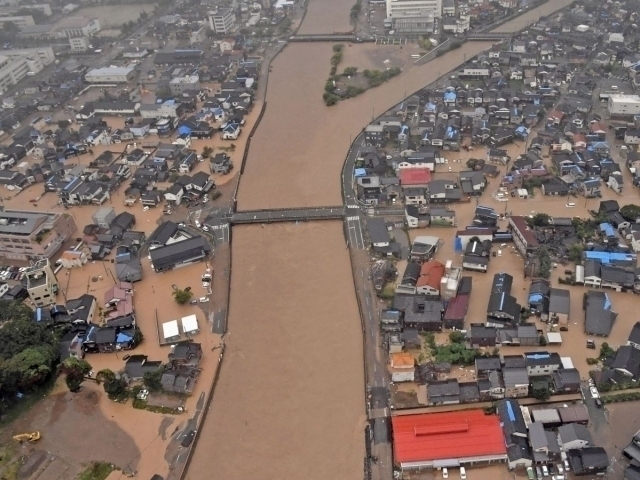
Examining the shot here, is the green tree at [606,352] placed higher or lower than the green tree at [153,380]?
higher

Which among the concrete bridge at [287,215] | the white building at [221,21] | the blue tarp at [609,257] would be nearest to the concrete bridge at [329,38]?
the white building at [221,21]

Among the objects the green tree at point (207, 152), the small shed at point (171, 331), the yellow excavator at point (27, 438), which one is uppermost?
the green tree at point (207, 152)

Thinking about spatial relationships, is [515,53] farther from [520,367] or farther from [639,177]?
[520,367]

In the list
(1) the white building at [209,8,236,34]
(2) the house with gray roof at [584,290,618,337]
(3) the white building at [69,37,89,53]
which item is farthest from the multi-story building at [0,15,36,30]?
(2) the house with gray roof at [584,290,618,337]

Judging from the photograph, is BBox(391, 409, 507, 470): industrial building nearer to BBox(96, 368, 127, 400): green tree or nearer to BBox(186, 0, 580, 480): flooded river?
BBox(186, 0, 580, 480): flooded river

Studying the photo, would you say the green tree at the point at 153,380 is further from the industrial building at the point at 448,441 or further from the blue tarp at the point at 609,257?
the blue tarp at the point at 609,257
